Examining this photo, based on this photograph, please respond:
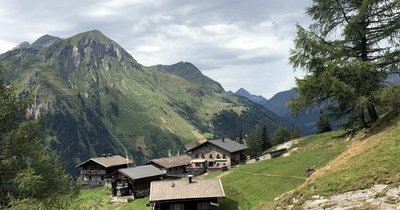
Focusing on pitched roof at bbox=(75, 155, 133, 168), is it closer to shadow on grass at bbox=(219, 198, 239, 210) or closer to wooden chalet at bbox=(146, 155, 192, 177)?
wooden chalet at bbox=(146, 155, 192, 177)

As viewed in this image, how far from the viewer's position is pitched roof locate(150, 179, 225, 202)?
49.7 m

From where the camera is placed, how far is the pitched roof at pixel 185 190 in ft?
163

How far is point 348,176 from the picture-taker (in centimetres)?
1894

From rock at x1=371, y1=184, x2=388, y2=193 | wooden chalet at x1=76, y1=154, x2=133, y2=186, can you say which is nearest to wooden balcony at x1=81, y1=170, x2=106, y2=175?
wooden chalet at x1=76, y1=154, x2=133, y2=186

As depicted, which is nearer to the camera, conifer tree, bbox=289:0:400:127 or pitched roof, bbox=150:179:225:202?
conifer tree, bbox=289:0:400:127

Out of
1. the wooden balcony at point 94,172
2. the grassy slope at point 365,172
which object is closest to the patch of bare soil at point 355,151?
the grassy slope at point 365,172

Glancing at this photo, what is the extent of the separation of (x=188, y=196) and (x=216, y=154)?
5797 cm

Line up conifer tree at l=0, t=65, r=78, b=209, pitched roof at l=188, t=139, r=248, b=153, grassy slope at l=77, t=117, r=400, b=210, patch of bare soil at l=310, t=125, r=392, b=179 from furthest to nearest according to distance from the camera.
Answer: pitched roof at l=188, t=139, r=248, b=153 < patch of bare soil at l=310, t=125, r=392, b=179 < conifer tree at l=0, t=65, r=78, b=209 < grassy slope at l=77, t=117, r=400, b=210

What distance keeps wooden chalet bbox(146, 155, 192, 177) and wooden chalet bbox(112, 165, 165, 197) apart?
73.7 feet

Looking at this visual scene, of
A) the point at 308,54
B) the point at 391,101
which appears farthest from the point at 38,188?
the point at 391,101

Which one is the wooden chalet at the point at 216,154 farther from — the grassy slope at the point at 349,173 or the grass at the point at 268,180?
the grassy slope at the point at 349,173

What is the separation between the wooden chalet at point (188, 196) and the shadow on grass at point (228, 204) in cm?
155

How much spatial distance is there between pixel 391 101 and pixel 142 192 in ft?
188

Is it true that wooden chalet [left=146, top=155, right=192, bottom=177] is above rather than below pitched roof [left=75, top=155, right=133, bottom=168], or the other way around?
below
